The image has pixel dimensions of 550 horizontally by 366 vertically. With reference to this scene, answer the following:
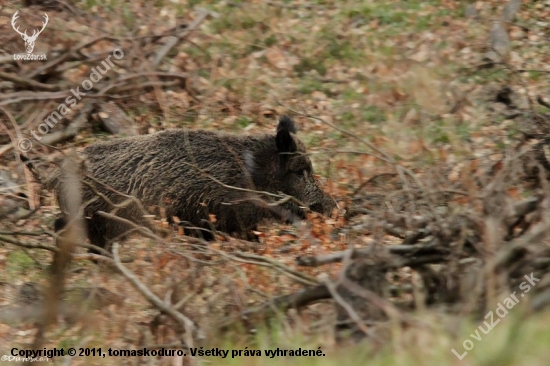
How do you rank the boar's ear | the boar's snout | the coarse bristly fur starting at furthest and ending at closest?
the boar's snout, the boar's ear, the coarse bristly fur

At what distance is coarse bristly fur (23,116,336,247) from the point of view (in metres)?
7.73

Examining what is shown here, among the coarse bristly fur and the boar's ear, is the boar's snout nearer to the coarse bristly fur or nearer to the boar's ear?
the coarse bristly fur

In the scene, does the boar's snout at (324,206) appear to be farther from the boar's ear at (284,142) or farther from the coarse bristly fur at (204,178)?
the boar's ear at (284,142)

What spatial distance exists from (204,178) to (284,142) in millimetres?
889

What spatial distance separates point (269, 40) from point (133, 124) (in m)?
3.10

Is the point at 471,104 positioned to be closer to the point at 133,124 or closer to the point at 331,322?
the point at 133,124

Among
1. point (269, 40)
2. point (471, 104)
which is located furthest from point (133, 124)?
point (471, 104)

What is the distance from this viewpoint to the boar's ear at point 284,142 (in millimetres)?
8102

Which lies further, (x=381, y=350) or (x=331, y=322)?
(x=331, y=322)

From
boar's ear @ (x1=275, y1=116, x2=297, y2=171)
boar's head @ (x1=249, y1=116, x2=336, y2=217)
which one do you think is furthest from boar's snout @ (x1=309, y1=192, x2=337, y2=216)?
boar's ear @ (x1=275, y1=116, x2=297, y2=171)

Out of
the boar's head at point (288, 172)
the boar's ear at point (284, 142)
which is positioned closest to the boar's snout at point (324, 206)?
the boar's head at point (288, 172)

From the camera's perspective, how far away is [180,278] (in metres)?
5.99

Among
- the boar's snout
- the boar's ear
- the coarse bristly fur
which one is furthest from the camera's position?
the boar's snout

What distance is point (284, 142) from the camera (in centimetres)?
815
